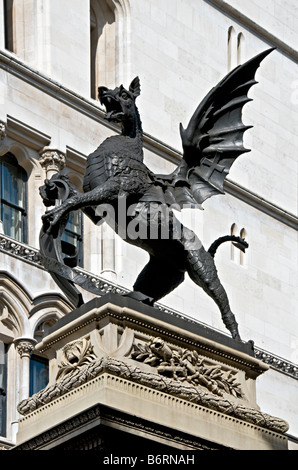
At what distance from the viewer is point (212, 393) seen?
15906 mm

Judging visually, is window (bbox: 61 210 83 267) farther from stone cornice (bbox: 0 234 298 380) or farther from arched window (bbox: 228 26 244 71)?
arched window (bbox: 228 26 244 71)

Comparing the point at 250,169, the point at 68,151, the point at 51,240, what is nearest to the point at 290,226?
the point at 250,169

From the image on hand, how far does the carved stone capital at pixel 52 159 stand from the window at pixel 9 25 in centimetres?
202

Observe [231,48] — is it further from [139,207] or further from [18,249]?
[139,207]

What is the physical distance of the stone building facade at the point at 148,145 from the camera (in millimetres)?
29422

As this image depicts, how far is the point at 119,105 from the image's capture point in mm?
17484

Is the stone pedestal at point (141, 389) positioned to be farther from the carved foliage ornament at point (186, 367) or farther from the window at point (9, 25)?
the window at point (9, 25)

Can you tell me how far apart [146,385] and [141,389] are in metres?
0.07

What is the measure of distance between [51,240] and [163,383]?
176cm

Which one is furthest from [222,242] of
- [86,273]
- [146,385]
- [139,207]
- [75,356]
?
[86,273]

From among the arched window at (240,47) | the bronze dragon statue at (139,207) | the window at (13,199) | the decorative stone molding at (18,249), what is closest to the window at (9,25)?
the window at (13,199)

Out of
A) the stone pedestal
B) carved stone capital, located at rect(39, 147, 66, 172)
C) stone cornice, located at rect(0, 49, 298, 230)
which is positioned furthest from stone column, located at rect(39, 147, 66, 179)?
the stone pedestal

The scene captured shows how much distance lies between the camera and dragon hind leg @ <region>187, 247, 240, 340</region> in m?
16.8

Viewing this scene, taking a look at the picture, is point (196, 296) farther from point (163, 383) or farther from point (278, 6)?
point (163, 383)
